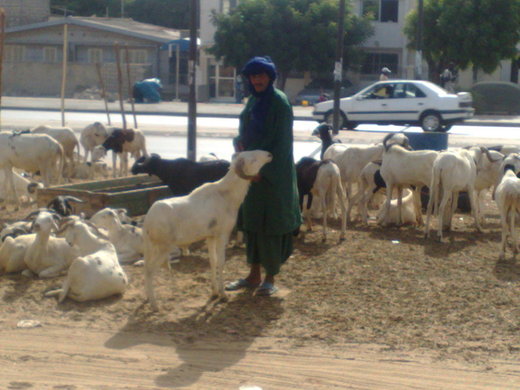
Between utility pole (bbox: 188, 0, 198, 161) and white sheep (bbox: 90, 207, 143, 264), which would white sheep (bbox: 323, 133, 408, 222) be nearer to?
white sheep (bbox: 90, 207, 143, 264)

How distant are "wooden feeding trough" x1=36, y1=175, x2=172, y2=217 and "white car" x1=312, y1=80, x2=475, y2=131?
17.6m

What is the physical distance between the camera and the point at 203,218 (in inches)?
309

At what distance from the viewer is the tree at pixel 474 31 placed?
139 ft

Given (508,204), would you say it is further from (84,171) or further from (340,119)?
(340,119)

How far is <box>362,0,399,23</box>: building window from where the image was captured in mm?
50188

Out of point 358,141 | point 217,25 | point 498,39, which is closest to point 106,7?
point 217,25

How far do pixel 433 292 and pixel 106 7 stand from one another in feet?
228

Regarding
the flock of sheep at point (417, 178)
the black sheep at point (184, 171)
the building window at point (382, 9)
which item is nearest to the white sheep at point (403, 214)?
the flock of sheep at point (417, 178)

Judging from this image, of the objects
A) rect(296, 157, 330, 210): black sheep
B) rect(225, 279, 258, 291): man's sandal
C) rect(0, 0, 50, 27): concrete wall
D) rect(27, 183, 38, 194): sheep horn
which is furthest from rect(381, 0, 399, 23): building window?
rect(225, 279, 258, 291): man's sandal

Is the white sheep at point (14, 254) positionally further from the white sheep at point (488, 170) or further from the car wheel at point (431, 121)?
the car wheel at point (431, 121)

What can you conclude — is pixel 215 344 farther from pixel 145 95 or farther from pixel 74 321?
pixel 145 95

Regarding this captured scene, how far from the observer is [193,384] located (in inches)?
236

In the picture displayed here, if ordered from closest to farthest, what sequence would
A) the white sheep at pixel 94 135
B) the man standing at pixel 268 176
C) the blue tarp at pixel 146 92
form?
the man standing at pixel 268 176 → the white sheep at pixel 94 135 → the blue tarp at pixel 146 92

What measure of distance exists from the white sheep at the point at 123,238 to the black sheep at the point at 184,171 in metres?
1.57
